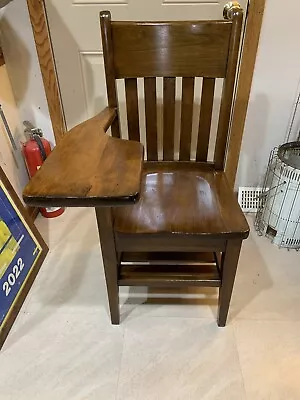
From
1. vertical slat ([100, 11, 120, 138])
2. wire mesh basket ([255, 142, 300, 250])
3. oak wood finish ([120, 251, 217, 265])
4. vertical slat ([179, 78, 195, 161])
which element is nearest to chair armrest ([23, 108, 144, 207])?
vertical slat ([100, 11, 120, 138])

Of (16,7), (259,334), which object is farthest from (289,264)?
(16,7)

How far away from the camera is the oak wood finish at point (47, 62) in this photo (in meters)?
1.37

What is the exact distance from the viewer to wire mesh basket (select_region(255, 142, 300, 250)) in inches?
54.7

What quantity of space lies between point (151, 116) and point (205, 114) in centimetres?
19

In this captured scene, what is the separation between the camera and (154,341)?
47.1 inches

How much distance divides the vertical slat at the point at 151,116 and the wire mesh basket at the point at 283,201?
569mm

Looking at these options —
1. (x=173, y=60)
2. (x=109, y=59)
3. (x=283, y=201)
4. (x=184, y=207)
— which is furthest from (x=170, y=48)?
(x=283, y=201)

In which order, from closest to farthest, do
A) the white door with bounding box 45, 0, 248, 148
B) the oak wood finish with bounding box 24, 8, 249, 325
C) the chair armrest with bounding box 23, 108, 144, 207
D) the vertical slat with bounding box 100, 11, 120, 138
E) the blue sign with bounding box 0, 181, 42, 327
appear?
the chair armrest with bounding box 23, 108, 144, 207 → the oak wood finish with bounding box 24, 8, 249, 325 → the vertical slat with bounding box 100, 11, 120, 138 → the blue sign with bounding box 0, 181, 42, 327 → the white door with bounding box 45, 0, 248, 148

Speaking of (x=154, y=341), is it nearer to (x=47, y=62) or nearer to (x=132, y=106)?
(x=132, y=106)

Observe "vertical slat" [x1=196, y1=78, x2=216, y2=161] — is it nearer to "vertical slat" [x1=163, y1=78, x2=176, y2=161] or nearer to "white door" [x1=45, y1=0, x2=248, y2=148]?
"vertical slat" [x1=163, y1=78, x2=176, y2=161]

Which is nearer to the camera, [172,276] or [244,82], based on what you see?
[172,276]

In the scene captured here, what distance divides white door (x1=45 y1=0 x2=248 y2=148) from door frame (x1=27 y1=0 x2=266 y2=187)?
0.03 meters

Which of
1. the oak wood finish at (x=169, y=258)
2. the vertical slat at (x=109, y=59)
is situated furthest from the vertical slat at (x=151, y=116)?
the oak wood finish at (x=169, y=258)

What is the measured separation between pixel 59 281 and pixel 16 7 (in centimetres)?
118
